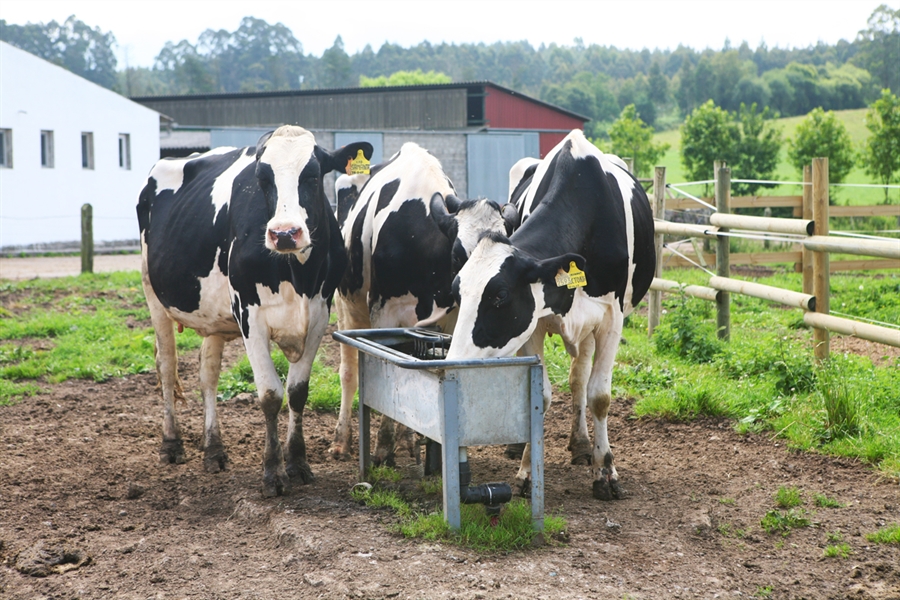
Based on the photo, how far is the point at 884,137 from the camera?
26.3 meters

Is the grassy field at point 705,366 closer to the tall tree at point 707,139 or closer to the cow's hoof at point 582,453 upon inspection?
the cow's hoof at point 582,453

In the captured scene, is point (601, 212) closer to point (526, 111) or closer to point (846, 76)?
point (526, 111)

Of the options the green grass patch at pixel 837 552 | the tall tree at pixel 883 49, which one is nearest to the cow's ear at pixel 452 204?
the green grass patch at pixel 837 552

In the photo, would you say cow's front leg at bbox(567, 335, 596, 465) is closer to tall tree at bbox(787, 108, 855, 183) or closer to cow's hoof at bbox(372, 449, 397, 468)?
cow's hoof at bbox(372, 449, 397, 468)

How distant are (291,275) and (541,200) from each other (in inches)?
66.0

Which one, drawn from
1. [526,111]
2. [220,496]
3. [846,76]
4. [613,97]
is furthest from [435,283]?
[613,97]

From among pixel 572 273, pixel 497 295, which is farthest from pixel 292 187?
pixel 572 273

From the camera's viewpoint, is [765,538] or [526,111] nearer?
[765,538]

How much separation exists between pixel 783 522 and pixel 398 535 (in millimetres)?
2122

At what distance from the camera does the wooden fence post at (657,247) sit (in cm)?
1045

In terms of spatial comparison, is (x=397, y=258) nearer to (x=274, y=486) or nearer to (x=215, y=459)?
(x=274, y=486)

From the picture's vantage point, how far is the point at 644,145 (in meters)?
42.6

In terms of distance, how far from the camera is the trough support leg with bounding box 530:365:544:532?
4.53 metres

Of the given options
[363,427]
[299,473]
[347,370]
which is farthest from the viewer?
[347,370]
